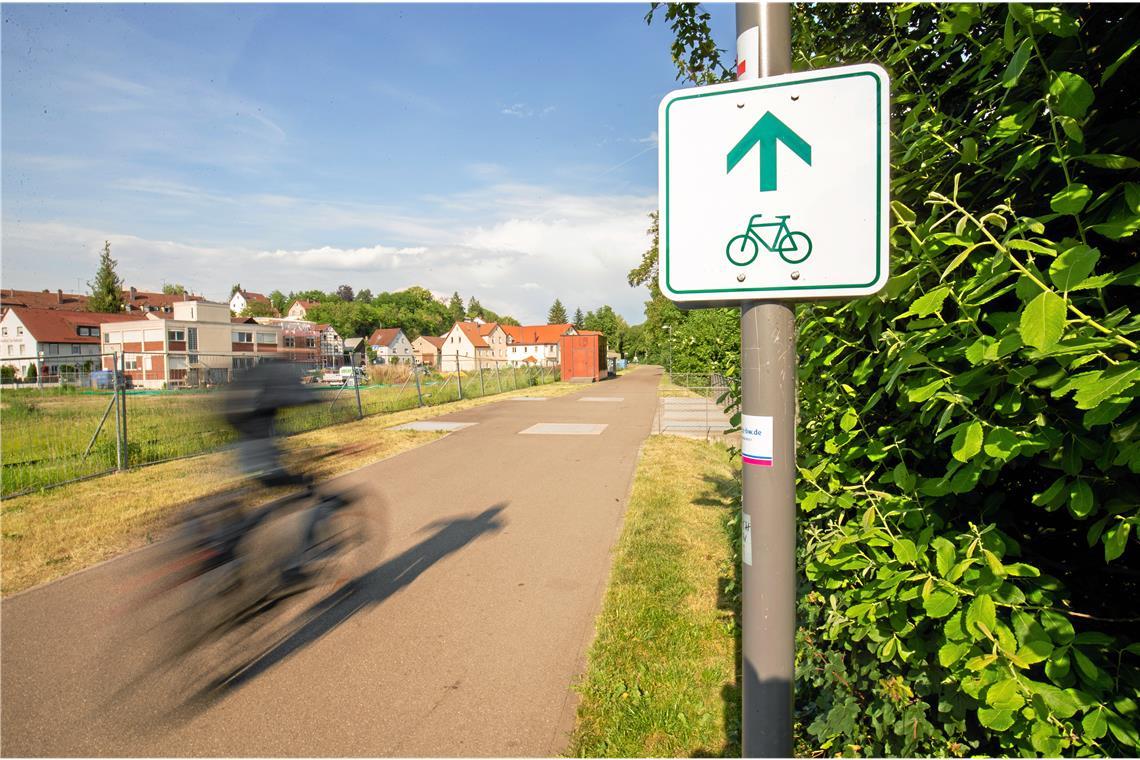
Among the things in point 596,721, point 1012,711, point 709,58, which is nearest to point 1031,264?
point 1012,711

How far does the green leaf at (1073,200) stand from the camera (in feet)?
3.84

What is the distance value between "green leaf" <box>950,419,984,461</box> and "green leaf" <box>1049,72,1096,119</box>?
2.25 feet

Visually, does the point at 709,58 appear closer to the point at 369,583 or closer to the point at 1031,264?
the point at 1031,264

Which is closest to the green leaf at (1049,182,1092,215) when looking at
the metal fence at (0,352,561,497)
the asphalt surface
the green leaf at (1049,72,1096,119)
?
the green leaf at (1049,72,1096,119)

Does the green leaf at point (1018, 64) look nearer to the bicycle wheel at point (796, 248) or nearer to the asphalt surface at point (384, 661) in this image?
the bicycle wheel at point (796, 248)

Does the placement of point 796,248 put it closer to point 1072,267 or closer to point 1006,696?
point 1072,267

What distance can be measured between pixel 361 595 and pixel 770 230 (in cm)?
432

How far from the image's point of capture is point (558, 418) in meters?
16.4

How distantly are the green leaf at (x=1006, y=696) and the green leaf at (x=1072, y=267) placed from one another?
3.19 feet

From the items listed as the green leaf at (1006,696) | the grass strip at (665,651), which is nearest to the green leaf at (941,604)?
the green leaf at (1006,696)

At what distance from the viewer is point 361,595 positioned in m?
4.48

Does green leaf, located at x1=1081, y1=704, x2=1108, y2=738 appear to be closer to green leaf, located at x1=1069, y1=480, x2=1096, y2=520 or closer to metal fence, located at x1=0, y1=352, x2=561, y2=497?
green leaf, located at x1=1069, y1=480, x2=1096, y2=520

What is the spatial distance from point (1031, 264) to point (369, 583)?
4.76 metres

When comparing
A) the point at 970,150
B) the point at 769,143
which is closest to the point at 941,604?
the point at 970,150
